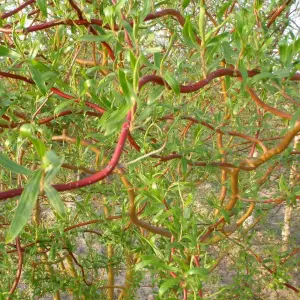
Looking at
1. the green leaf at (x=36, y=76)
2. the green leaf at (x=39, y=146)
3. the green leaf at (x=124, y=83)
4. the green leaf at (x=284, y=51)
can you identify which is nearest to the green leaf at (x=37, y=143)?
the green leaf at (x=39, y=146)

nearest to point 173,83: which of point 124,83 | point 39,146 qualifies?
point 124,83

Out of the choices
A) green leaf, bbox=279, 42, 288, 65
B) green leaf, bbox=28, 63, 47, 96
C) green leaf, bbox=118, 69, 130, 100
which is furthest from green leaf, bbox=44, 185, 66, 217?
green leaf, bbox=279, 42, 288, 65

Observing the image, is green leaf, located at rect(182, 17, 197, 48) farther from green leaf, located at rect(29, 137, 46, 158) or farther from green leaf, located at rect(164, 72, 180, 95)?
green leaf, located at rect(29, 137, 46, 158)

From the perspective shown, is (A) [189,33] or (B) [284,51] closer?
(A) [189,33]

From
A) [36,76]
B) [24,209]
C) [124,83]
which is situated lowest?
[24,209]

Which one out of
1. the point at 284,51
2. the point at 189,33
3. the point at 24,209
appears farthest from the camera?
the point at 284,51

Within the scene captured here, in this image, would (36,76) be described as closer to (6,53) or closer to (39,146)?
(6,53)

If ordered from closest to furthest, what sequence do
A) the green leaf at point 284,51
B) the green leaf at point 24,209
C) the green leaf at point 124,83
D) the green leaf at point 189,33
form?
the green leaf at point 24,209 → the green leaf at point 124,83 → the green leaf at point 189,33 → the green leaf at point 284,51

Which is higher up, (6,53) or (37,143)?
(6,53)

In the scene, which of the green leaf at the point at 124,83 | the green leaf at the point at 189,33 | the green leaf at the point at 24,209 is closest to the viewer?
the green leaf at the point at 24,209

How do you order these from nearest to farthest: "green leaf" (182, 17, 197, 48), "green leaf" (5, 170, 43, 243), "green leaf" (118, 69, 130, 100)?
"green leaf" (5, 170, 43, 243) < "green leaf" (118, 69, 130, 100) < "green leaf" (182, 17, 197, 48)

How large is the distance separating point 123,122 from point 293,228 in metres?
4.38

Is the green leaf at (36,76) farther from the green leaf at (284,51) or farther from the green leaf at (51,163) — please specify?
the green leaf at (284,51)

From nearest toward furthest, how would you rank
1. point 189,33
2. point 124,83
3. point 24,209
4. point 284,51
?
1. point 24,209
2. point 124,83
3. point 189,33
4. point 284,51
